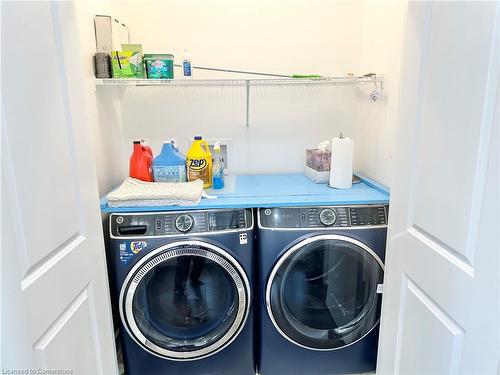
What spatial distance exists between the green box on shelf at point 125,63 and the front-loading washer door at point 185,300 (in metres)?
1.00

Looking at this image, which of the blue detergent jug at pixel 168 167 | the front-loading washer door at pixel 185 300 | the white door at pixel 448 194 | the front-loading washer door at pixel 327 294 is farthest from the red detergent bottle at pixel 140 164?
the white door at pixel 448 194

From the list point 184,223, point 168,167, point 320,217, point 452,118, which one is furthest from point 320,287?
point 452,118

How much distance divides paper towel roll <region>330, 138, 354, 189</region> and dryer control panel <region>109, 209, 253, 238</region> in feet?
2.04

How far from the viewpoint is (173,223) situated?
1704 mm

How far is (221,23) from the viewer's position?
223 centimetres

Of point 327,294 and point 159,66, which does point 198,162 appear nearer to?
point 159,66

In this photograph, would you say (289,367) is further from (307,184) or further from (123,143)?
(123,143)

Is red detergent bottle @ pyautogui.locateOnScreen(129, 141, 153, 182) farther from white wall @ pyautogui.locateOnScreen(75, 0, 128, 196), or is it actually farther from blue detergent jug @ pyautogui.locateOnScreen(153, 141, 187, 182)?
white wall @ pyautogui.locateOnScreen(75, 0, 128, 196)

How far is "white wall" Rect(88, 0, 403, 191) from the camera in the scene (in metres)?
2.19

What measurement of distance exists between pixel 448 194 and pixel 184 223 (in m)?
1.17

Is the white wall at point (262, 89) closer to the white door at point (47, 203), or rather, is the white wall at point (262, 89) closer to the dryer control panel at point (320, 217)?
the dryer control panel at point (320, 217)

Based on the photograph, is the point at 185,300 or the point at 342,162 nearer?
the point at 185,300

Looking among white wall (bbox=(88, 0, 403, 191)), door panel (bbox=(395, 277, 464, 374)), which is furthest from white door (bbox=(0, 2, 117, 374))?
door panel (bbox=(395, 277, 464, 374))

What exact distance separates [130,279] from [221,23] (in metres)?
1.69
